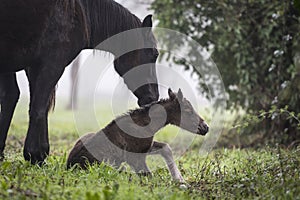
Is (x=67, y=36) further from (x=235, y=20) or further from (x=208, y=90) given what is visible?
(x=208, y=90)

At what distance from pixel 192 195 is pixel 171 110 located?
1.77 m

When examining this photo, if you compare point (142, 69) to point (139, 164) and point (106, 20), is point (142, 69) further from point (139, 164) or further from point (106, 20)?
point (139, 164)

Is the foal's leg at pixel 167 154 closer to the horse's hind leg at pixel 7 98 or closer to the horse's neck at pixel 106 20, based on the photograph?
the horse's neck at pixel 106 20

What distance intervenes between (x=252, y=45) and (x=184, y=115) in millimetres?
3629

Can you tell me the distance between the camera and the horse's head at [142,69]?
5.88m

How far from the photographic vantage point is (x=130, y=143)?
5.20 metres

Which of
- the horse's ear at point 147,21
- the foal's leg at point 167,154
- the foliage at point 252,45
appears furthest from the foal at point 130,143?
the foliage at point 252,45

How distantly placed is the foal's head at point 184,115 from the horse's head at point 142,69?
0.35 metres

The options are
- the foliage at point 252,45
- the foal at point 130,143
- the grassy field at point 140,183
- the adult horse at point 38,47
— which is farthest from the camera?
the foliage at point 252,45

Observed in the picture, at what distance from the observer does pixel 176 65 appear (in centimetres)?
980

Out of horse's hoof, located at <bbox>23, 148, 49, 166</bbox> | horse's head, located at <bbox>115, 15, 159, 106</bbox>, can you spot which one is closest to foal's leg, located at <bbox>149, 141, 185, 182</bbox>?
horse's head, located at <bbox>115, 15, 159, 106</bbox>

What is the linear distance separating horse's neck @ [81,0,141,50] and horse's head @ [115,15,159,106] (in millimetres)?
269

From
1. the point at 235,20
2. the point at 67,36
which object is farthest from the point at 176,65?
the point at 67,36

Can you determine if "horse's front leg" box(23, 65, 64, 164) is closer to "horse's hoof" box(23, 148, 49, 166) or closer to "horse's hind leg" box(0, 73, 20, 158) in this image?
"horse's hoof" box(23, 148, 49, 166)
